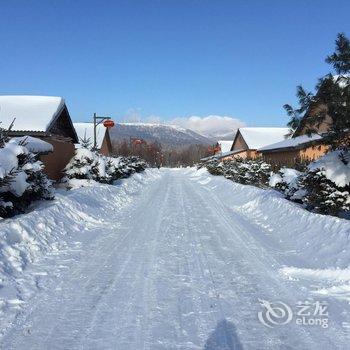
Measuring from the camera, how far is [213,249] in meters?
8.84

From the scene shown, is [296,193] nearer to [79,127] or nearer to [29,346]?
[29,346]

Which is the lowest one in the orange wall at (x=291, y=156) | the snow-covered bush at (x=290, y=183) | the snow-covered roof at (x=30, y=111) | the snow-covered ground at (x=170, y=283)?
the snow-covered ground at (x=170, y=283)

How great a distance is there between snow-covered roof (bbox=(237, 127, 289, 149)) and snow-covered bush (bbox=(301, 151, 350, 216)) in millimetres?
40771

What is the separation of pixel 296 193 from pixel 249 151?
39.1 meters

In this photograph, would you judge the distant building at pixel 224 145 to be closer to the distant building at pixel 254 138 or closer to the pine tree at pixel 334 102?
A: the distant building at pixel 254 138

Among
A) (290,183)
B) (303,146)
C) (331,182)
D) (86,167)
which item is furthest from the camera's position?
(86,167)

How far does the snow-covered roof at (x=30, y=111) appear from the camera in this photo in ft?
72.0

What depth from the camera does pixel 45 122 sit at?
22.2 metres

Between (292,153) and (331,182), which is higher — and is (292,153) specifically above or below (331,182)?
above

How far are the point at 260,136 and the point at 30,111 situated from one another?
3679 centimetres

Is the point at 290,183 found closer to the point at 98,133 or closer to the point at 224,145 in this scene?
the point at 98,133

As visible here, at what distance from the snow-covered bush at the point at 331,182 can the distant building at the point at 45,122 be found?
34.4ft

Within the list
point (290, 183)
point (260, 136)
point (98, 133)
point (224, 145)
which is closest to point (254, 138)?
point (260, 136)

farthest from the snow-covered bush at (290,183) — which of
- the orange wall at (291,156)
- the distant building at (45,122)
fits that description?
the distant building at (45,122)
